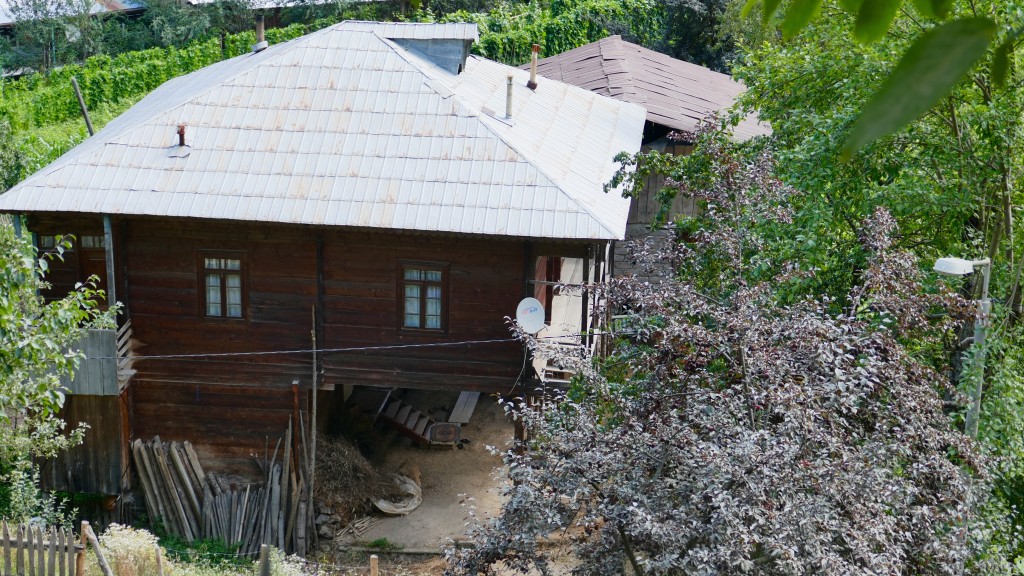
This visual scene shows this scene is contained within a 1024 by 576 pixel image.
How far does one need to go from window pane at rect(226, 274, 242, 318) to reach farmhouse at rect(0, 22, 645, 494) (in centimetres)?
3

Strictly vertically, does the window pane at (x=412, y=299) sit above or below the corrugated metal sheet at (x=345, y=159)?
below

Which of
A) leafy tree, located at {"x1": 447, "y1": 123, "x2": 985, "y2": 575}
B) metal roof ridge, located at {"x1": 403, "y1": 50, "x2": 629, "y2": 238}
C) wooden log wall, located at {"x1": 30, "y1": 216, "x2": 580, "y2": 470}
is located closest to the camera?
leafy tree, located at {"x1": 447, "y1": 123, "x2": 985, "y2": 575}

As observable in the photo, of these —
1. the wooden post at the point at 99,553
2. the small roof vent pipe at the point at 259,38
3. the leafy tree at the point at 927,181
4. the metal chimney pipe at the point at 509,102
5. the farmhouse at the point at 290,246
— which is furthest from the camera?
the small roof vent pipe at the point at 259,38

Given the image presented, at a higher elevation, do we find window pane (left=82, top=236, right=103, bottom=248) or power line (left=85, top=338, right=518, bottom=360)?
window pane (left=82, top=236, right=103, bottom=248)

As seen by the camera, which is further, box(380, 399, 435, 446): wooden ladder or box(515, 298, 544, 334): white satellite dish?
box(380, 399, 435, 446): wooden ladder

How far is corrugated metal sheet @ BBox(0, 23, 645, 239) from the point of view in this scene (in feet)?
45.4

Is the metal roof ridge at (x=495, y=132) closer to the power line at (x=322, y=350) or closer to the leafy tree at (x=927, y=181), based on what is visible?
the power line at (x=322, y=350)

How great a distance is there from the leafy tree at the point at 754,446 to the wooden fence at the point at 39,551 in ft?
17.0

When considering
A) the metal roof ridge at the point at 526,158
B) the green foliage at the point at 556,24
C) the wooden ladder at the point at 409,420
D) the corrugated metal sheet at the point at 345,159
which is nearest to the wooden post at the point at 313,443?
the corrugated metal sheet at the point at 345,159

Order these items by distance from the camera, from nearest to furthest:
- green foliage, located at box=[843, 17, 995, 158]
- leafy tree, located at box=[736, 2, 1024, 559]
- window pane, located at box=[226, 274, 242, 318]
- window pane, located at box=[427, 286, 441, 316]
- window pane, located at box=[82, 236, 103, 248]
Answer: green foliage, located at box=[843, 17, 995, 158] < leafy tree, located at box=[736, 2, 1024, 559] < window pane, located at box=[427, 286, 441, 316] < window pane, located at box=[226, 274, 242, 318] < window pane, located at box=[82, 236, 103, 248]

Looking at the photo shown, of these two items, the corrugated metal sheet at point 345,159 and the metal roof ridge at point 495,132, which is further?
the corrugated metal sheet at point 345,159

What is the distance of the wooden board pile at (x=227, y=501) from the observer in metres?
15.0

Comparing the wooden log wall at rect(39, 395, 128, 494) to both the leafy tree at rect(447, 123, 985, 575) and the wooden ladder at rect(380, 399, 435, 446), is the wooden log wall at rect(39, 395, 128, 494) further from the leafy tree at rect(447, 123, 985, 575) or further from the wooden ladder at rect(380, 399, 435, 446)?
the leafy tree at rect(447, 123, 985, 575)

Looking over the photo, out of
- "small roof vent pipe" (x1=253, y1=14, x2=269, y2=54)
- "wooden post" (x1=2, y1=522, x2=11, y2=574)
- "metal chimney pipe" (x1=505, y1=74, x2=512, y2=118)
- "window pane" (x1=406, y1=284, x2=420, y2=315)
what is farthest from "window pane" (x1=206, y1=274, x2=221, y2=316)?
"small roof vent pipe" (x1=253, y1=14, x2=269, y2=54)
